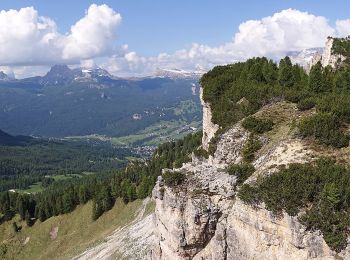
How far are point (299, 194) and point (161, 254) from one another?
2226 cm

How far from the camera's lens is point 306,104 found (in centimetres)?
6022

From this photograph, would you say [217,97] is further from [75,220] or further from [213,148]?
[75,220]

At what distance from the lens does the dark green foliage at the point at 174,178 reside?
5038cm

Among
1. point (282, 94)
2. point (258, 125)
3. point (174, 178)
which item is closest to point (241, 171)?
point (174, 178)

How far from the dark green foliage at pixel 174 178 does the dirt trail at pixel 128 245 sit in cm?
3037

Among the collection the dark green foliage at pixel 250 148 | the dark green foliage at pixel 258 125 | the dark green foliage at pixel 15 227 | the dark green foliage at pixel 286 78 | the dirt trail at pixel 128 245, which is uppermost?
the dark green foliage at pixel 286 78

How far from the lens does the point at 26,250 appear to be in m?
140

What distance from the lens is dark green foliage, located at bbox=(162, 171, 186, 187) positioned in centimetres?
5038

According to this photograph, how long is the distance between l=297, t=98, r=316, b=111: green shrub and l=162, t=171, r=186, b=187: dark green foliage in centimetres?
2182

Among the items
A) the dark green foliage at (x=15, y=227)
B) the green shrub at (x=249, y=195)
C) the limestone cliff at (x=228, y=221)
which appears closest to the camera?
the limestone cliff at (x=228, y=221)

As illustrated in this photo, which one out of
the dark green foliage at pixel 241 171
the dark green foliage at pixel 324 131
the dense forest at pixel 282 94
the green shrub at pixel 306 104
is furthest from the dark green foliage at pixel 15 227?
the dark green foliage at pixel 324 131

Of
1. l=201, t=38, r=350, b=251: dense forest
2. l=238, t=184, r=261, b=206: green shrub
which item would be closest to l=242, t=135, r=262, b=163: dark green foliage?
l=201, t=38, r=350, b=251: dense forest

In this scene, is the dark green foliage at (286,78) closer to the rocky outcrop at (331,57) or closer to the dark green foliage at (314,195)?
the rocky outcrop at (331,57)

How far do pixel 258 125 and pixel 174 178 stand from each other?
49.2 feet
